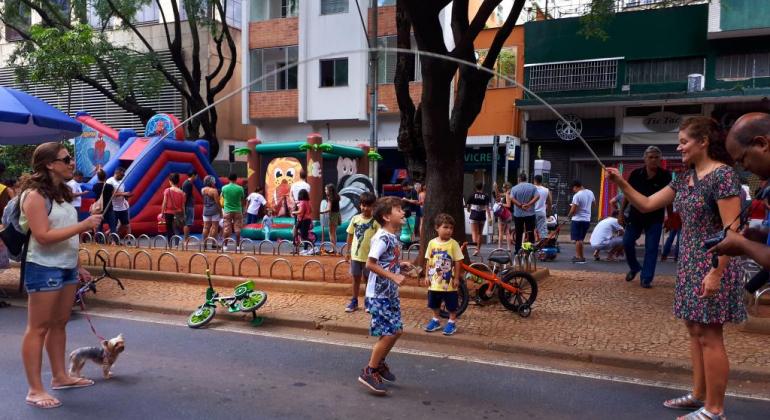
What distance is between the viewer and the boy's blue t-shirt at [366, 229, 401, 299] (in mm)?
4619

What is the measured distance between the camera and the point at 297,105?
1004 inches

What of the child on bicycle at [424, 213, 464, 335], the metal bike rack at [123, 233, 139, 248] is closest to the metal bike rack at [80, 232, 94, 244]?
the metal bike rack at [123, 233, 139, 248]

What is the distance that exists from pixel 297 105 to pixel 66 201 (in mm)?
21645

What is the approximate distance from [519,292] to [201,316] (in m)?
3.71

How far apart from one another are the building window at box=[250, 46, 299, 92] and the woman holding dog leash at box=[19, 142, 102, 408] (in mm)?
22164

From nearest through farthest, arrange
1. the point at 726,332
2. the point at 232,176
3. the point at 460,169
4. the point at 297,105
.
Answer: the point at 726,332 < the point at 460,169 < the point at 232,176 < the point at 297,105

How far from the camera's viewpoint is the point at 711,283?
141 inches

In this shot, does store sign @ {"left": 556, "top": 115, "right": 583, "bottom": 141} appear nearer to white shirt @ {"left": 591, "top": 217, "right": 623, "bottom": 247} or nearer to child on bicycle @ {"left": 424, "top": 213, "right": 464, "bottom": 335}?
white shirt @ {"left": 591, "top": 217, "right": 623, "bottom": 247}

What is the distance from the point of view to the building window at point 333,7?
24.5m

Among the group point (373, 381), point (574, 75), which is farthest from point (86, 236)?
point (574, 75)

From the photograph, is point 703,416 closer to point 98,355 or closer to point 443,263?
point 443,263

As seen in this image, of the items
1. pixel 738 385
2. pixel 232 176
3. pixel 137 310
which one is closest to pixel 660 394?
pixel 738 385

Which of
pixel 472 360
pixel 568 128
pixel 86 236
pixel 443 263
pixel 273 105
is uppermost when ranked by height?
pixel 273 105

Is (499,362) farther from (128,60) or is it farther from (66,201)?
(128,60)
